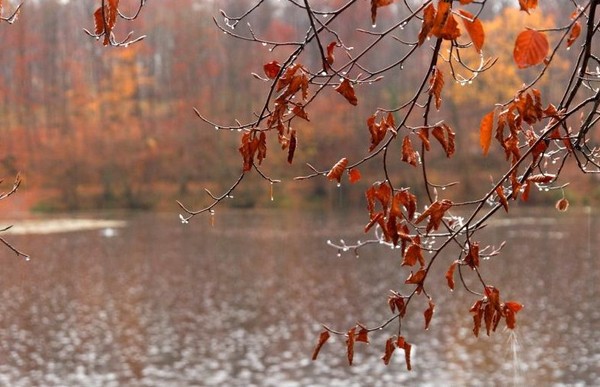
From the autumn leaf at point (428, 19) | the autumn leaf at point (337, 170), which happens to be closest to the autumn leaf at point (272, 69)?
the autumn leaf at point (337, 170)

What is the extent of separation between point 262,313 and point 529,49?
16.6 m

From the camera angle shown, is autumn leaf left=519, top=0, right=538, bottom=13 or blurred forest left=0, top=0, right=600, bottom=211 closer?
autumn leaf left=519, top=0, right=538, bottom=13

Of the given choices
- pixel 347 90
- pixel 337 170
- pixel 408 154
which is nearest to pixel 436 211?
pixel 408 154

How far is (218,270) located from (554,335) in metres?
10.8

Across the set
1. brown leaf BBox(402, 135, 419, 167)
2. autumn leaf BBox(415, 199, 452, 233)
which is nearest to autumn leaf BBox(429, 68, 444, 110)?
brown leaf BBox(402, 135, 419, 167)

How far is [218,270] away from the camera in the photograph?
953 inches

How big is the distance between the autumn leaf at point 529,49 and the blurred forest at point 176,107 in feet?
131

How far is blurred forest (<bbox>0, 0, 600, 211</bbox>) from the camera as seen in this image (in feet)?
150

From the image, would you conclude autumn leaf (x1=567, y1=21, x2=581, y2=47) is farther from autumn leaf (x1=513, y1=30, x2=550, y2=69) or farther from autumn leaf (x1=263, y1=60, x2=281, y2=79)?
autumn leaf (x1=263, y1=60, x2=281, y2=79)

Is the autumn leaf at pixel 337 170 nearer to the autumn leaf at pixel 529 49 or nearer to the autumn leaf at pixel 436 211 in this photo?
the autumn leaf at pixel 436 211

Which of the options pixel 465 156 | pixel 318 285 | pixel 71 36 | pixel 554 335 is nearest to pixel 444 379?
pixel 554 335

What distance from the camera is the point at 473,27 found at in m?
1.92

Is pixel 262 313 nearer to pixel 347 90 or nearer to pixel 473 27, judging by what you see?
pixel 347 90

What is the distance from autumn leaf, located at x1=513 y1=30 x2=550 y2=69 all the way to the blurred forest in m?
40.1
